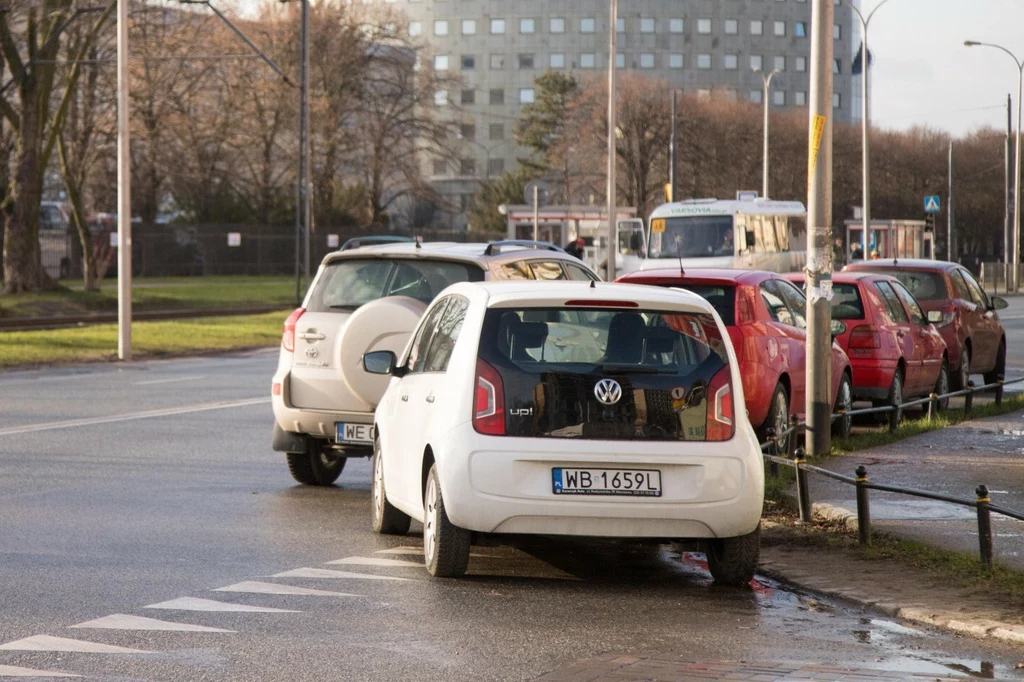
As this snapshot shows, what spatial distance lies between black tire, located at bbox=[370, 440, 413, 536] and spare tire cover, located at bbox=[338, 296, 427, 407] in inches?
49.0

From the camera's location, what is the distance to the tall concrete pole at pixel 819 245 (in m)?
13.0

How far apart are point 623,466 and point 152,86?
149 ft

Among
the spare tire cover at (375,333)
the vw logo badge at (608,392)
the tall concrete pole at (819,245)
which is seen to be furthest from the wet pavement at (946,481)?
the spare tire cover at (375,333)

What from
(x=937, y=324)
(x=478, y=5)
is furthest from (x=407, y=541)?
(x=478, y=5)

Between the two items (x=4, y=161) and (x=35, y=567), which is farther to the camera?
(x=4, y=161)

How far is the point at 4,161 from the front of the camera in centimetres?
4503

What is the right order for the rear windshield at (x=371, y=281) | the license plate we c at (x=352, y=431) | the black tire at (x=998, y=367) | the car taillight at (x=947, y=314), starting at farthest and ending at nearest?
1. the black tire at (x=998, y=367)
2. the car taillight at (x=947, y=314)
3. the rear windshield at (x=371, y=281)
4. the license plate we c at (x=352, y=431)

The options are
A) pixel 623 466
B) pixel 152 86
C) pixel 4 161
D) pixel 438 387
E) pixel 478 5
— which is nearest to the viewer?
pixel 623 466

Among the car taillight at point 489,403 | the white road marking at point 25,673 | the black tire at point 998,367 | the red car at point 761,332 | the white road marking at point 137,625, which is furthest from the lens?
the black tire at point 998,367

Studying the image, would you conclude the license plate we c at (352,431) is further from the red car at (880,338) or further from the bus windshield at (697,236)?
the bus windshield at (697,236)

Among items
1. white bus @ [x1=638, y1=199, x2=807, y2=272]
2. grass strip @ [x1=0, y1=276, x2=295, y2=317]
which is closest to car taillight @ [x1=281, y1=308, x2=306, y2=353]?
white bus @ [x1=638, y1=199, x2=807, y2=272]

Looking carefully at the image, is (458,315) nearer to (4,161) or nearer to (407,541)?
(407,541)

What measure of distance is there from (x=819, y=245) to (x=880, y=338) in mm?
3992

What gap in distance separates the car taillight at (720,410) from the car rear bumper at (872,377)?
28.8 ft
